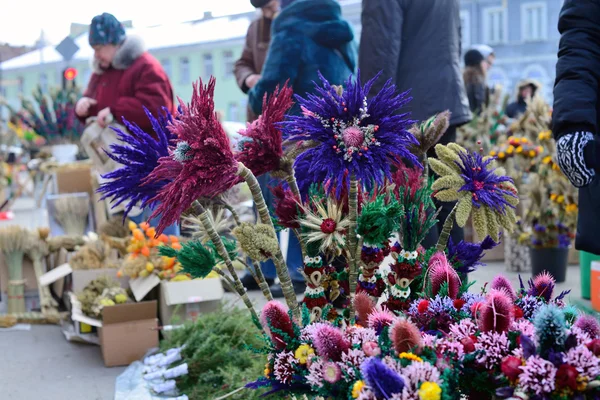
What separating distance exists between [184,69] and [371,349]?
26.7 metres

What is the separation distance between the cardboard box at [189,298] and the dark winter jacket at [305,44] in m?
1.07

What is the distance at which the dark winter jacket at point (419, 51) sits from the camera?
3.34 metres

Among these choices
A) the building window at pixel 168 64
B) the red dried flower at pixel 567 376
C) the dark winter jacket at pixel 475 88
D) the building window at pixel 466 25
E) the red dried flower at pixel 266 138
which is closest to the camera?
the red dried flower at pixel 567 376

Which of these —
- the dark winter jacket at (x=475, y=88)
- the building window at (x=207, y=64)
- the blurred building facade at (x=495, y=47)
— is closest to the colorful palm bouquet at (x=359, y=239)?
the dark winter jacket at (x=475, y=88)

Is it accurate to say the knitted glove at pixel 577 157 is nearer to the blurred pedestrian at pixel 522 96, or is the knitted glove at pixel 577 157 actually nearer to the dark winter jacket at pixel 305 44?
the dark winter jacket at pixel 305 44

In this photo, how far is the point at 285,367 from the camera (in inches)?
61.4

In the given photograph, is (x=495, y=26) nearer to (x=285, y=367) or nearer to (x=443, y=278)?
(x=443, y=278)

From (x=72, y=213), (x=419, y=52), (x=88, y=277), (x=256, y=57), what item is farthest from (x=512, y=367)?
(x=72, y=213)

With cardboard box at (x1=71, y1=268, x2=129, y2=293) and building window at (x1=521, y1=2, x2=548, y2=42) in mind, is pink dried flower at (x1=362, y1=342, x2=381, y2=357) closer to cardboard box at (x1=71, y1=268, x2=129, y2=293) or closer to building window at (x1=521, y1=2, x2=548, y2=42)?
cardboard box at (x1=71, y1=268, x2=129, y2=293)

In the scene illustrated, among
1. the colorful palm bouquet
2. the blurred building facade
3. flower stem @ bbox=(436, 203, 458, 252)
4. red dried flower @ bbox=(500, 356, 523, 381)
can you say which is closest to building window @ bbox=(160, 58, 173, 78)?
the blurred building facade

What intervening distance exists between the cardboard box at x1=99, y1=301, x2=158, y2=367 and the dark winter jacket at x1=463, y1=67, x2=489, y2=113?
16.1 feet

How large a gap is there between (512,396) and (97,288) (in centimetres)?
323

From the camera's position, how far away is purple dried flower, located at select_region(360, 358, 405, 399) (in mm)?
1272

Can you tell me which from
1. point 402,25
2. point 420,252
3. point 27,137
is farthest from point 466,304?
point 27,137
